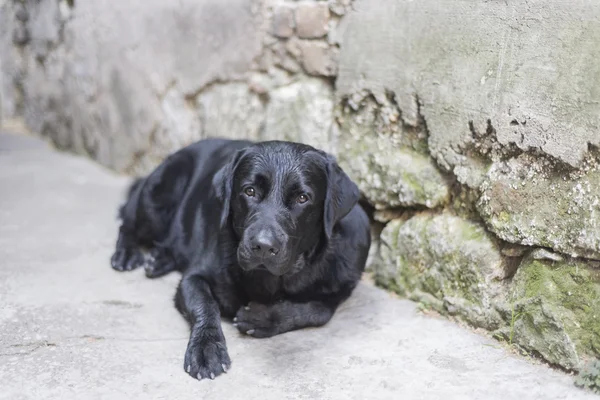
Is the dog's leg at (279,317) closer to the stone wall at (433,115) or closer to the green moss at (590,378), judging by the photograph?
the stone wall at (433,115)

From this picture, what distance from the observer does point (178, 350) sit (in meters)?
3.10

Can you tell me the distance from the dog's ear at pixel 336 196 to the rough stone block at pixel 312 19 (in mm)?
1198

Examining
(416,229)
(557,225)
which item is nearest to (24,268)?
(416,229)

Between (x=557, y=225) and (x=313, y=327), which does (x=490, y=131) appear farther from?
(x=313, y=327)

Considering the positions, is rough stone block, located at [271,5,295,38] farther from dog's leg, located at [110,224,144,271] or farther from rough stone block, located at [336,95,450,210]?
dog's leg, located at [110,224,144,271]

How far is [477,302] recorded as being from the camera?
337 cm

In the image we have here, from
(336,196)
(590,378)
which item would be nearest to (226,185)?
(336,196)

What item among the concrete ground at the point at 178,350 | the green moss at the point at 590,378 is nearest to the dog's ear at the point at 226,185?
the concrete ground at the point at 178,350

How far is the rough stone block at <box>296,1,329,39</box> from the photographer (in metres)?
4.18

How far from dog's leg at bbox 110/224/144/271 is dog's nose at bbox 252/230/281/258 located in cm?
149

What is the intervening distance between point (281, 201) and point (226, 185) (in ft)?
1.30

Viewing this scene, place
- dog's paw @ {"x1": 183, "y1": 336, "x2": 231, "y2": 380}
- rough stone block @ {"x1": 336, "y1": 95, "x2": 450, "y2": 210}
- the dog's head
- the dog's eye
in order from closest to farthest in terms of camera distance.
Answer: dog's paw @ {"x1": 183, "y1": 336, "x2": 231, "y2": 380} → the dog's head → the dog's eye → rough stone block @ {"x1": 336, "y1": 95, "x2": 450, "y2": 210}

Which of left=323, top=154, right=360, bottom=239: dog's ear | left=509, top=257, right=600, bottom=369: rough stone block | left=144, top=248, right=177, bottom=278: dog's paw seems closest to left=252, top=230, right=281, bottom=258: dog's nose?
left=323, top=154, right=360, bottom=239: dog's ear

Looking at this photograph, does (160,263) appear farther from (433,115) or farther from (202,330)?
(433,115)
